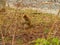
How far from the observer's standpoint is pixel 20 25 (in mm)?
5750

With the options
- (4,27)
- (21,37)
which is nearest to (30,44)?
(21,37)

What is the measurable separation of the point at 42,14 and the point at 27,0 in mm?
2288

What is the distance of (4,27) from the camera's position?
18.3 feet

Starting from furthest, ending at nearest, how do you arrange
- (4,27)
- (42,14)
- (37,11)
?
(37,11) < (42,14) < (4,27)

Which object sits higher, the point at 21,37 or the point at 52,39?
the point at 52,39

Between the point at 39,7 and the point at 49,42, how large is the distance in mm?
4353

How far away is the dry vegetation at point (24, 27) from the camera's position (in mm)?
4969

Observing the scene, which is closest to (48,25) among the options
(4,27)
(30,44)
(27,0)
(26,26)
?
(26,26)

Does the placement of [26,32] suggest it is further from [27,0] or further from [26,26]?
[27,0]

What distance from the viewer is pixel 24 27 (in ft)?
18.6

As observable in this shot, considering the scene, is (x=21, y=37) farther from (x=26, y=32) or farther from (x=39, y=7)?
(x=39, y=7)

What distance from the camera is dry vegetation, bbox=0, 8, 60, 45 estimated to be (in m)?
4.97

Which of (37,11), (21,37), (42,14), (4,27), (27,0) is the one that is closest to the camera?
(21,37)

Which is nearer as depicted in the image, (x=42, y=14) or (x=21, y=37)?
(x=21, y=37)
